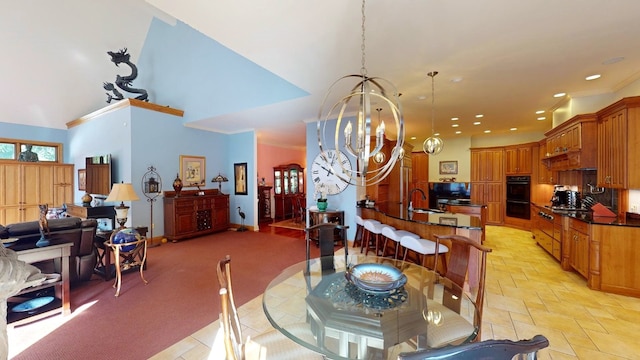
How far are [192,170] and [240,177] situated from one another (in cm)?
118

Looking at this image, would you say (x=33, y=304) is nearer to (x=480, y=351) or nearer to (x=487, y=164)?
(x=480, y=351)

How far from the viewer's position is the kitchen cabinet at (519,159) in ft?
21.7

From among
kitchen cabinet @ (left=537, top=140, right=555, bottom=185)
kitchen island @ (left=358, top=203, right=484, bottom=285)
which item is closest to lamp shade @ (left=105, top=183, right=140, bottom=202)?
kitchen island @ (left=358, top=203, right=484, bottom=285)

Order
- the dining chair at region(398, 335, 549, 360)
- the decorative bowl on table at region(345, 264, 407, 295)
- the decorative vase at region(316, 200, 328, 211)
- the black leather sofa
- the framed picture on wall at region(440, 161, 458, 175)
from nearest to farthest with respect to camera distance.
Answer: the dining chair at region(398, 335, 549, 360), the decorative bowl on table at region(345, 264, 407, 295), the black leather sofa, the decorative vase at region(316, 200, 328, 211), the framed picture on wall at region(440, 161, 458, 175)

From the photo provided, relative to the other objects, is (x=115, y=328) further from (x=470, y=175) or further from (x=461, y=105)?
(x=470, y=175)

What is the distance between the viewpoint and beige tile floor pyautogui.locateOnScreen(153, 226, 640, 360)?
78.7 inches

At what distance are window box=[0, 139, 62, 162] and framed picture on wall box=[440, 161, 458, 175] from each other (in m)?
11.2

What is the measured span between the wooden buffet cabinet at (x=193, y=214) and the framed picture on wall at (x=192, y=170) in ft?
0.84

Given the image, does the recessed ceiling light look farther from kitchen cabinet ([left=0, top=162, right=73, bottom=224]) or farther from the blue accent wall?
kitchen cabinet ([left=0, top=162, right=73, bottom=224])

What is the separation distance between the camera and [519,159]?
6785 millimetres

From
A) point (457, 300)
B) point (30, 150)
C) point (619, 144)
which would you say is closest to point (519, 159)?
point (619, 144)

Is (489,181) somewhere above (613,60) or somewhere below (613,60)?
below

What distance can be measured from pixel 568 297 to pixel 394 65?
3.39 m

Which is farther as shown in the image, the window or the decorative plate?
the window
